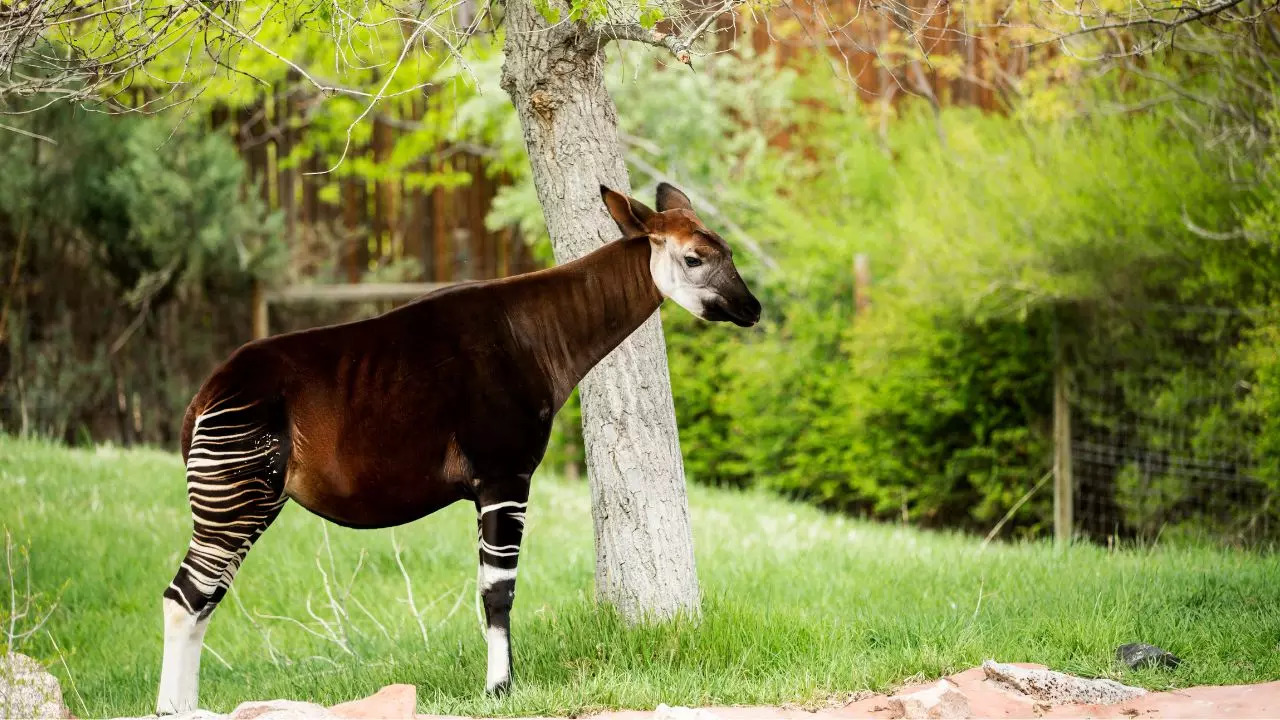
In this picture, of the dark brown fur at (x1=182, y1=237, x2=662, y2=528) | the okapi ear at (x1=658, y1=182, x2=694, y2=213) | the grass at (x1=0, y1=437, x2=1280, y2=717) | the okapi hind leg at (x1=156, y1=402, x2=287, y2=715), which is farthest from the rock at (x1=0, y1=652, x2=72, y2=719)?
the okapi ear at (x1=658, y1=182, x2=694, y2=213)

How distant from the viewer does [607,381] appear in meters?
4.82

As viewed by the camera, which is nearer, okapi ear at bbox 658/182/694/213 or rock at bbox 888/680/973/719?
rock at bbox 888/680/973/719

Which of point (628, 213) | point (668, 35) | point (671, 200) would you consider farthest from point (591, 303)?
point (668, 35)

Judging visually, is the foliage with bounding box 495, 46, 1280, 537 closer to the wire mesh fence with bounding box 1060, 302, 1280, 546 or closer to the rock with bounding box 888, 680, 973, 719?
the wire mesh fence with bounding box 1060, 302, 1280, 546

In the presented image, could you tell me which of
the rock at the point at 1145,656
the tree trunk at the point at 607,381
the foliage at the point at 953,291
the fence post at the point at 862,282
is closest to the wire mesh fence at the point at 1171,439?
the foliage at the point at 953,291

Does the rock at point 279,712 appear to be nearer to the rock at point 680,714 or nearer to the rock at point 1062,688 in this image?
the rock at point 680,714

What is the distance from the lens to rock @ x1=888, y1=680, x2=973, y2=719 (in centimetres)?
377

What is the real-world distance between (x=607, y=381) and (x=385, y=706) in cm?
148

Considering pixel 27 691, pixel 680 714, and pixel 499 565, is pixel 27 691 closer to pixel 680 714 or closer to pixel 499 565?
pixel 499 565

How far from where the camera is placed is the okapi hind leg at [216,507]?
3889 mm

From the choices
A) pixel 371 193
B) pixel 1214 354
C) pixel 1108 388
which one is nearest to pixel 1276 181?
pixel 1214 354

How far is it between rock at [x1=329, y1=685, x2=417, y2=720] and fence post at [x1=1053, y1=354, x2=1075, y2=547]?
575cm

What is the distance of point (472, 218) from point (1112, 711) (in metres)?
9.00

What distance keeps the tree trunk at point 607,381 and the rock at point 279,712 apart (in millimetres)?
1375
